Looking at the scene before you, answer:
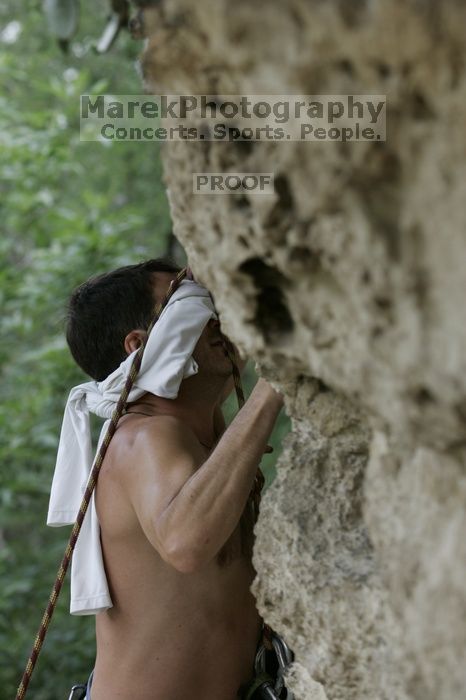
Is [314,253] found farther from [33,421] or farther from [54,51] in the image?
[54,51]

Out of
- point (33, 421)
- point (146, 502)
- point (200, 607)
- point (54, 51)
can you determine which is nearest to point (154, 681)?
point (200, 607)

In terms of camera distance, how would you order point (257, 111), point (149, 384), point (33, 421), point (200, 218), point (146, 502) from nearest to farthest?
point (257, 111)
point (200, 218)
point (146, 502)
point (149, 384)
point (33, 421)

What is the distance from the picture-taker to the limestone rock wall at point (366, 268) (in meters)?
0.96

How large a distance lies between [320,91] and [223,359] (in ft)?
3.88

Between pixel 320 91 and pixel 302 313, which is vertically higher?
pixel 320 91

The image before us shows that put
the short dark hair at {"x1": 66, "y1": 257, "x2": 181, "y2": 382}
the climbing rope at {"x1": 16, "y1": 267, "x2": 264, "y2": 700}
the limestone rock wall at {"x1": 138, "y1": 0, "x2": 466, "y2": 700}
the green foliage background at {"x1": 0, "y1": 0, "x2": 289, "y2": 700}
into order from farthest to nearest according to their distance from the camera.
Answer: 1. the green foliage background at {"x1": 0, "y1": 0, "x2": 289, "y2": 700}
2. the short dark hair at {"x1": 66, "y1": 257, "x2": 181, "y2": 382}
3. the climbing rope at {"x1": 16, "y1": 267, "x2": 264, "y2": 700}
4. the limestone rock wall at {"x1": 138, "y1": 0, "x2": 466, "y2": 700}

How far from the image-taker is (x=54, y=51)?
633cm

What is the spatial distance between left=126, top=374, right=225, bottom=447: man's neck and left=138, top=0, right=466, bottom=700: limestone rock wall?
2.05 ft

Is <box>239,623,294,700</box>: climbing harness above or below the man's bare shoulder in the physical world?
below

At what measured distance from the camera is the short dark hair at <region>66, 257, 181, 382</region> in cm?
226

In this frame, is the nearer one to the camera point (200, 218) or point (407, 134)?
point (407, 134)

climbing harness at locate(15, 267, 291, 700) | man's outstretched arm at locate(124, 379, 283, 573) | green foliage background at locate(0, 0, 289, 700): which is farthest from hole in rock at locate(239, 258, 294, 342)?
green foliage background at locate(0, 0, 289, 700)

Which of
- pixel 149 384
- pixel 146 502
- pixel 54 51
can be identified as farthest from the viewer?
pixel 54 51

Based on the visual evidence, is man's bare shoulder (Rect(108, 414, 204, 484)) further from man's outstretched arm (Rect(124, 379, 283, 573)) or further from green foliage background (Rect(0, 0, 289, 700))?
green foliage background (Rect(0, 0, 289, 700))
